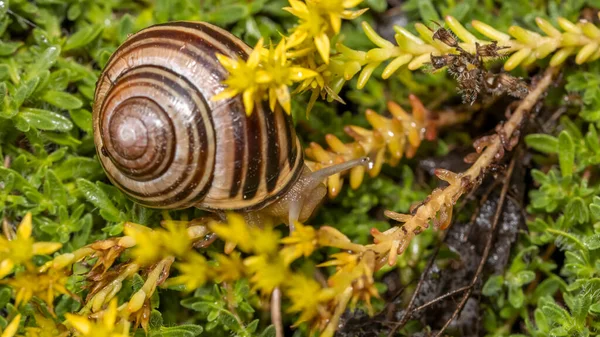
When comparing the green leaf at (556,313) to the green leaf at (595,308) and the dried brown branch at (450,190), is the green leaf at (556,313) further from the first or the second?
the dried brown branch at (450,190)

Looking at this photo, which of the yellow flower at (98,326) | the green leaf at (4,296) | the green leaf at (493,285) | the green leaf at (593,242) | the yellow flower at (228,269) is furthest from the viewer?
the green leaf at (493,285)

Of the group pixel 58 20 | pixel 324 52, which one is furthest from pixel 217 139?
pixel 58 20

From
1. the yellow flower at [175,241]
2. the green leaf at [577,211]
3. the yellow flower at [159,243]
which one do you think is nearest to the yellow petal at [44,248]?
the yellow flower at [159,243]

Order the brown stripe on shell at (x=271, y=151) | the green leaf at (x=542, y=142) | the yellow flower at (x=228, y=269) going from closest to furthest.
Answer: the yellow flower at (x=228, y=269)
the brown stripe on shell at (x=271, y=151)
the green leaf at (x=542, y=142)

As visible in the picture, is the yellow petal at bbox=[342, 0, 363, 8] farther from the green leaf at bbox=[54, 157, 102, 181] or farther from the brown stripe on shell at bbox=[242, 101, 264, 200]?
the green leaf at bbox=[54, 157, 102, 181]

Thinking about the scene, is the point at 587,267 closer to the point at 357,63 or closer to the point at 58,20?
the point at 357,63

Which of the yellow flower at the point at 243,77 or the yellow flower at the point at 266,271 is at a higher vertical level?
the yellow flower at the point at 243,77
